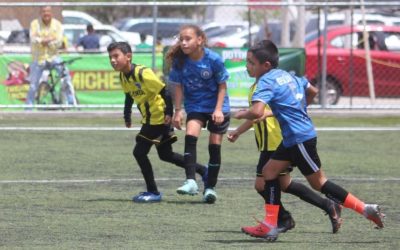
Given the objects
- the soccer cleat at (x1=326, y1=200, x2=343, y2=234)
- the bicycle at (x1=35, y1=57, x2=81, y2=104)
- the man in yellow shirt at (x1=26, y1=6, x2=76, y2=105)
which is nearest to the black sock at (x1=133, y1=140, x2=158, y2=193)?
the soccer cleat at (x1=326, y1=200, x2=343, y2=234)

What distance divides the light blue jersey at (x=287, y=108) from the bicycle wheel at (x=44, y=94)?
1180cm

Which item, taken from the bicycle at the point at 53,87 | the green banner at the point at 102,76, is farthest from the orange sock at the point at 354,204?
the bicycle at the point at 53,87

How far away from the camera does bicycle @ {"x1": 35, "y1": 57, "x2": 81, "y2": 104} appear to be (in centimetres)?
1972

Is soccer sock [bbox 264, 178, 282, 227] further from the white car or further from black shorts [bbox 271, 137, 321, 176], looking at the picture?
the white car

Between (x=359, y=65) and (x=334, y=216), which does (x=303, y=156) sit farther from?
(x=359, y=65)

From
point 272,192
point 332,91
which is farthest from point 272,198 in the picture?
point 332,91

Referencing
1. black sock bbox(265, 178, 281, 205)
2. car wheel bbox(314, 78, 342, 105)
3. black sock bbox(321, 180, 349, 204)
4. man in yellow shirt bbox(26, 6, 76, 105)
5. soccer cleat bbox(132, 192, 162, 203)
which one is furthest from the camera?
car wheel bbox(314, 78, 342, 105)

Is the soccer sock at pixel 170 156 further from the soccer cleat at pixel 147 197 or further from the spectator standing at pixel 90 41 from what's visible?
the spectator standing at pixel 90 41

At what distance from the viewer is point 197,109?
10.7 metres

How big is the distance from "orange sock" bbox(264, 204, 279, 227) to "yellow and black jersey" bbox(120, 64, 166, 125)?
2.31m

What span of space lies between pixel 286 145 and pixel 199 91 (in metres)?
2.34

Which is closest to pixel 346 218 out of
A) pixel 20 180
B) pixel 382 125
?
pixel 20 180

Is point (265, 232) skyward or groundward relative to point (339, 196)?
groundward

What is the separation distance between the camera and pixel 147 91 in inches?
417
